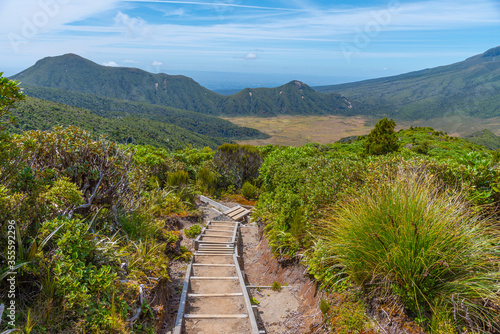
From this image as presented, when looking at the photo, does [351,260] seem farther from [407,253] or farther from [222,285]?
[222,285]

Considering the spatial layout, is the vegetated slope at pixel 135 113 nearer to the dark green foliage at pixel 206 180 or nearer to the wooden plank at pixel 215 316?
the dark green foliage at pixel 206 180

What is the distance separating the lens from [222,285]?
20.4 ft

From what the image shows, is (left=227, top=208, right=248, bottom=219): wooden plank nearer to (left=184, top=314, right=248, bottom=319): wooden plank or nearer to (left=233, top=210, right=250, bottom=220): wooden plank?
(left=233, top=210, right=250, bottom=220): wooden plank

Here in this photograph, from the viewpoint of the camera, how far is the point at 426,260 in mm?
3299

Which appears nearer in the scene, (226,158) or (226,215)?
(226,215)

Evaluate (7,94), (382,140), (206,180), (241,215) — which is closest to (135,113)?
(206,180)

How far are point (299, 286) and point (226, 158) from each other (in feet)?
41.7

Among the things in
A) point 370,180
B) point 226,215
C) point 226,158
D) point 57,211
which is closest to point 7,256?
point 57,211

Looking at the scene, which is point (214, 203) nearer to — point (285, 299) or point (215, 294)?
point (215, 294)

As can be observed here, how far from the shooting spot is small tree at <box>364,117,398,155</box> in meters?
20.4

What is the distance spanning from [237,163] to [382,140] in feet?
36.4

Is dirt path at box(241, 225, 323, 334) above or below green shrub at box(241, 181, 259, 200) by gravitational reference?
above

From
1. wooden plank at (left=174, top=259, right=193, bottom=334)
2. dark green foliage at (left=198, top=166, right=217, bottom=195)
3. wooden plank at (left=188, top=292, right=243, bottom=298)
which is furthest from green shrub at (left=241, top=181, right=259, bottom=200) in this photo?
wooden plank at (left=188, top=292, right=243, bottom=298)

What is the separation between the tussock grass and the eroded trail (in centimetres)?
225
